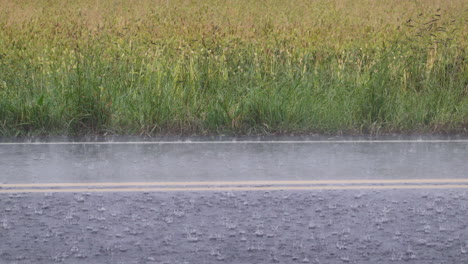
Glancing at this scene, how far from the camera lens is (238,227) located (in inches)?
215

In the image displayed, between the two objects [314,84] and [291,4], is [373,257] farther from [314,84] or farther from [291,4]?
[291,4]

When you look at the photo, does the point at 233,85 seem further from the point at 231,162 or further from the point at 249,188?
the point at 249,188

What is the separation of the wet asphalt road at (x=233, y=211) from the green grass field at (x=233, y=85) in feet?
3.93

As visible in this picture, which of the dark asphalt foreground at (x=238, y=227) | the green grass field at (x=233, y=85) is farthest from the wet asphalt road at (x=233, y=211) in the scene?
the green grass field at (x=233, y=85)

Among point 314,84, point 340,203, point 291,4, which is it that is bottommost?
point 291,4

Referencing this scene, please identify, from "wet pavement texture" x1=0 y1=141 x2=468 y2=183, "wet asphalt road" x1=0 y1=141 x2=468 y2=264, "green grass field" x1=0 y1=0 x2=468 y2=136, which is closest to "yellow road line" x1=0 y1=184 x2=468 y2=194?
"wet asphalt road" x1=0 y1=141 x2=468 y2=264

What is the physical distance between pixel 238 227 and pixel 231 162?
2332 millimetres

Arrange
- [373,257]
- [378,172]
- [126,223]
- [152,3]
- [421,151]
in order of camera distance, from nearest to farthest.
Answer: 1. [373,257]
2. [126,223]
3. [378,172]
4. [421,151]
5. [152,3]

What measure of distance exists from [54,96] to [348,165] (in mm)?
4133

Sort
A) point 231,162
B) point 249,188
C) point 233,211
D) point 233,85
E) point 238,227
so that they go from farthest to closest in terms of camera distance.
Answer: point 233,85, point 231,162, point 249,188, point 233,211, point 238,227

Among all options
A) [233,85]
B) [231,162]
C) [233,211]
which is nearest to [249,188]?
[233,211]

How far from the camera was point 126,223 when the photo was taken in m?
5.59

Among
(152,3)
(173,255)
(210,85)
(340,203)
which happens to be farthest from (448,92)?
(152,3)

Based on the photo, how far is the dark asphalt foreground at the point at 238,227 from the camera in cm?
487
